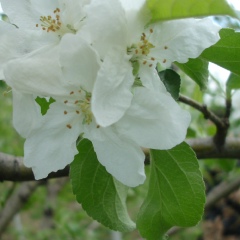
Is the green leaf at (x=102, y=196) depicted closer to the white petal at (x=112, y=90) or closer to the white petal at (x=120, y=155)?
the white petal at (x=120, y=155)

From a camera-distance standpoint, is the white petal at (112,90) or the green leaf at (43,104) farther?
the green leaf at (43,104)

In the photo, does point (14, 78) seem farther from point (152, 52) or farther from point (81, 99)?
point (152, 52)

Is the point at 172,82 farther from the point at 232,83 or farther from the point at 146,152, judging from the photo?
the point at 232,83

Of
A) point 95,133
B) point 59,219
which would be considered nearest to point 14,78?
point 95,133

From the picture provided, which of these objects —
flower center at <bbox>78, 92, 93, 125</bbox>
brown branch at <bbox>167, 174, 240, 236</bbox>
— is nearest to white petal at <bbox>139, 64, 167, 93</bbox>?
flower center at <bbox>78, 92, 93, 125</bbox>

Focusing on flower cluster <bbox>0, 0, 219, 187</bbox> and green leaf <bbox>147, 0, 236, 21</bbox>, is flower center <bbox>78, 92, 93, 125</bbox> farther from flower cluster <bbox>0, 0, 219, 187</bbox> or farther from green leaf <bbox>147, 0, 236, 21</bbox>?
green leaf <bbox>147, 0, 236, 21</bbox>

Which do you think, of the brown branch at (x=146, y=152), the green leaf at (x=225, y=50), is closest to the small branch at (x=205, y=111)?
the brown branch at (x=146, y=152)

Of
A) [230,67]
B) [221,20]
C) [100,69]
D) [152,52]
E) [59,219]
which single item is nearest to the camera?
[100,69]
